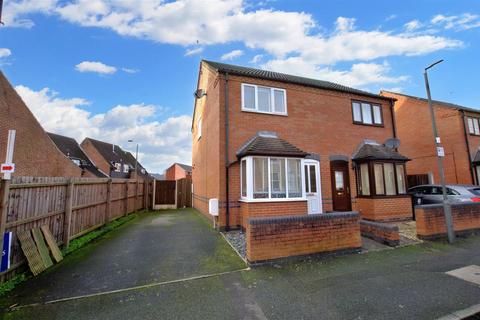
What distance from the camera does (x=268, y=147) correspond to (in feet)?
28.5

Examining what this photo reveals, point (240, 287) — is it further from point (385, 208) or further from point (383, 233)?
point (385, 208)

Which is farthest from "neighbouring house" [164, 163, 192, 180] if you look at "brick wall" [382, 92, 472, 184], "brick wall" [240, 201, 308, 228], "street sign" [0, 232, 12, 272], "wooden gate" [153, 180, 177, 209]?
"street sign" [0, 232, 12, 272]

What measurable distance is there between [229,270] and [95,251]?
4.11 m

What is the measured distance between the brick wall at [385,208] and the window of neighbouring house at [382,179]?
29cm

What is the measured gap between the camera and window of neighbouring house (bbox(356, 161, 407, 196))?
10320 mm

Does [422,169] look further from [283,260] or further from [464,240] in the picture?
[283,260]

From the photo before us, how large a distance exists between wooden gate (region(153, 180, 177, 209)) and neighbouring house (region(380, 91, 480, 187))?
1671cm

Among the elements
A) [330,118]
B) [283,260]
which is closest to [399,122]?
[330,118]

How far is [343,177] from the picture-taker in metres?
11.0

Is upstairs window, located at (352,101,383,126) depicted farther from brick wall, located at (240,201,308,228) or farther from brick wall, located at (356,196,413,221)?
brick wall, located at (240,201,308,228)

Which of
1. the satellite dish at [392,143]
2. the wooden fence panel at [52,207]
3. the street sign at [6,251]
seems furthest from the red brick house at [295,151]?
the street sign at [6,251]

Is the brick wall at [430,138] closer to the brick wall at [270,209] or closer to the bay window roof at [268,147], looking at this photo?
the bay window roof at [268,147]

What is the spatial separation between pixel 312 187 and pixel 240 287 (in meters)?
6.86

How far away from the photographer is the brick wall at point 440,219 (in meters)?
7.39
